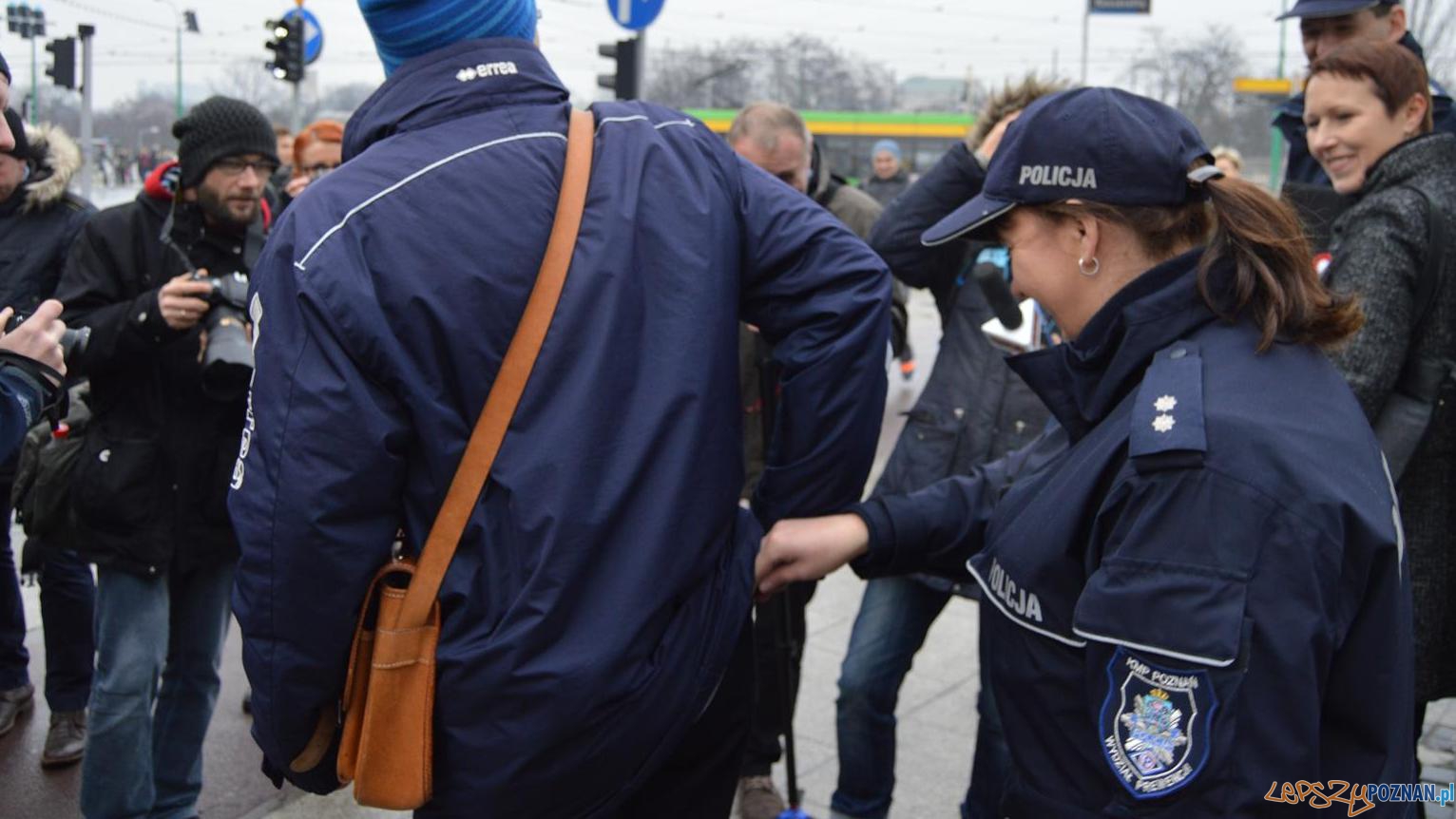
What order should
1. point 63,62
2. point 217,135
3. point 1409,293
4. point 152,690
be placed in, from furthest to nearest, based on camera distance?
point 63,62 → point 217,135 → point 152,690 → point 1409,293

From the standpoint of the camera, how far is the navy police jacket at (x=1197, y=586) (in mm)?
1531

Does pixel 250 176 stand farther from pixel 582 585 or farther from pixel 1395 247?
pixel 1395 247

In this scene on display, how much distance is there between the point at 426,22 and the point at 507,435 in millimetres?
701

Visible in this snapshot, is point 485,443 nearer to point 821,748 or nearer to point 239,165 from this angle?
point 239,165

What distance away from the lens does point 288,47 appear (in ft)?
56.2

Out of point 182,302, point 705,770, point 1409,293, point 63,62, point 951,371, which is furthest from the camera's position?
point 63,62

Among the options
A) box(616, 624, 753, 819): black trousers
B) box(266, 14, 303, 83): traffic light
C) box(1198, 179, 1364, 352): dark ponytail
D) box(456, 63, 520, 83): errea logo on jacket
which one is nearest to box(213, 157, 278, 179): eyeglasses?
box(456, 63, 520, 83): errea logo on jacket

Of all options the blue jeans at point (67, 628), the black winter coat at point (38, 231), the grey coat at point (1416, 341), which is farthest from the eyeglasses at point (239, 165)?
the grey coat at point (1416, 341)

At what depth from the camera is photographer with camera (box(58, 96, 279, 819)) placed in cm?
335

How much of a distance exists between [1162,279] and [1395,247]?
148 cm

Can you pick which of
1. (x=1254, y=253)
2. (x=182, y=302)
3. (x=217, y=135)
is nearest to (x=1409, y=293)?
(x=1254, y=253)

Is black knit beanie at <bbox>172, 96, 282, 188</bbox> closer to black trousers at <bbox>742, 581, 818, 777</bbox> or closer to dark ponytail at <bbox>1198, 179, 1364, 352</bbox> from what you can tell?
black trousers at <bbox>742, 581, 818, 777</bbox>

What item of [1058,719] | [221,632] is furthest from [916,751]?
[1058,719]

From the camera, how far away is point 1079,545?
1789 mm
